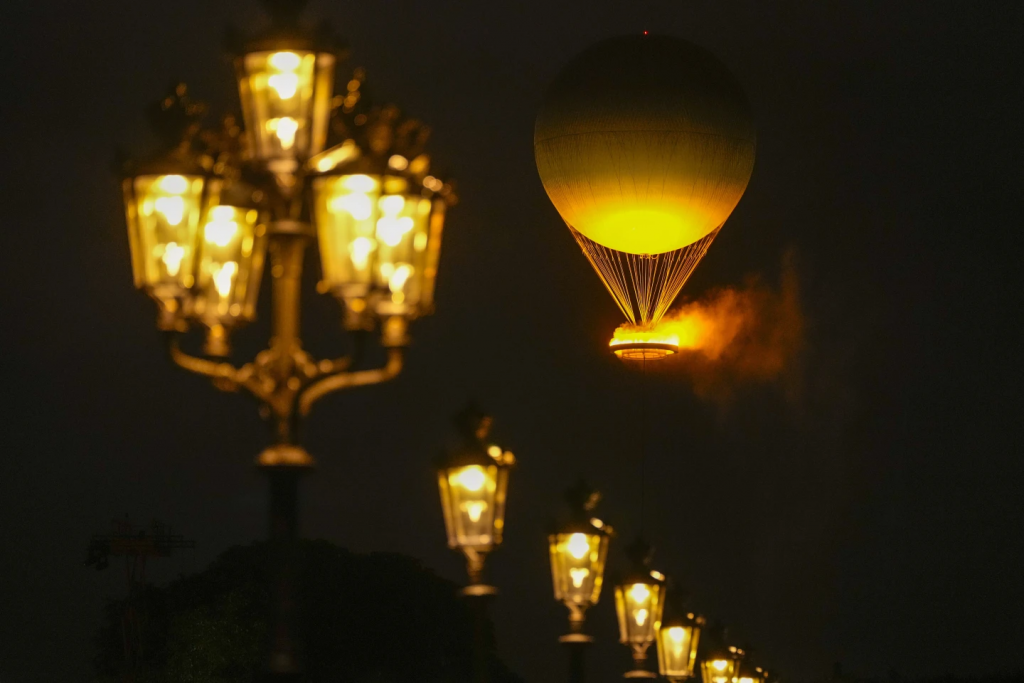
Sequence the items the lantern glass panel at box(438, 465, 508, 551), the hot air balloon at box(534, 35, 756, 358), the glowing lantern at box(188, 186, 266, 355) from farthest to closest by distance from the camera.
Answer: the hot air balloon at box(534, 35, 756, 358), the lantern glass panel at box(438, 465, 508, 551), the glowing lantern at box(188, 186, 266, 355)

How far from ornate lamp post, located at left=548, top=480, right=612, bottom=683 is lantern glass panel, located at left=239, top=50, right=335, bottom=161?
7.55m

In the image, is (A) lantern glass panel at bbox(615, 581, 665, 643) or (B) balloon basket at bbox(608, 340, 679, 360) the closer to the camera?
(A) lantern glass panel at bbox(615, 581, 665, 643)

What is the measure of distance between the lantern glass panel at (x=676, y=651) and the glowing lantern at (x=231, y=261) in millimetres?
14261

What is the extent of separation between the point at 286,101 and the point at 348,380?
5.47 feet

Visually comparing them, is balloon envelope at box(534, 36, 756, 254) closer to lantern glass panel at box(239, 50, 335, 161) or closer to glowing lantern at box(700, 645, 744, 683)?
glowing lantern at box(700, 645, 744, 683)

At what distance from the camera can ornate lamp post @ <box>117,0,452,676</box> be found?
12875 millimetres

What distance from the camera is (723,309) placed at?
48.6m

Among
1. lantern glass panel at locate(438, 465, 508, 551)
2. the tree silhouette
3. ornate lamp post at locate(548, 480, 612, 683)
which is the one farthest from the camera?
the tree silhouette

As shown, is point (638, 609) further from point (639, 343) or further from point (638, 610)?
point (639, 343)

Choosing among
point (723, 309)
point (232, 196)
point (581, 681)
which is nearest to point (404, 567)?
point (723, 309)

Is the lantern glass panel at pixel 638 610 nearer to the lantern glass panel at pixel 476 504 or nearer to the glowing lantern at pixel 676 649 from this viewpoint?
the glowing lantern at pixel 676 649

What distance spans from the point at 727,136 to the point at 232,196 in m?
22.4

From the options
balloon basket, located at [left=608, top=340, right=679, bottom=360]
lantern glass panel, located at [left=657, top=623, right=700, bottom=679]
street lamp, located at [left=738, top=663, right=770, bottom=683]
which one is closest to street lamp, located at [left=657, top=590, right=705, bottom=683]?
lantern glass panel, located at [left=657, top=623, right=700, bottom=679]

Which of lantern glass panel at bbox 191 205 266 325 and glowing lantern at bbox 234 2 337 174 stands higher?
glowing lantern at bbox 234 2 337 174
